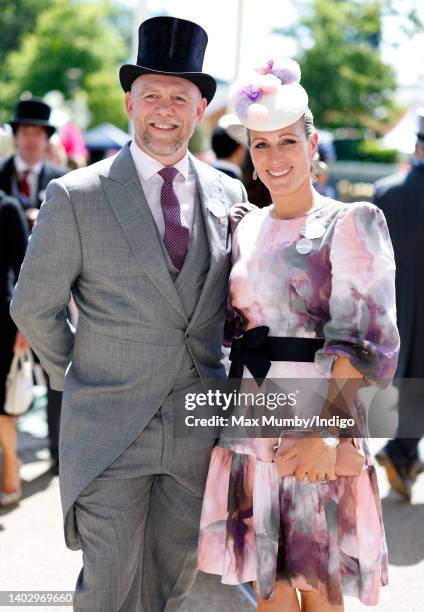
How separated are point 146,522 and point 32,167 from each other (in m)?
3.66

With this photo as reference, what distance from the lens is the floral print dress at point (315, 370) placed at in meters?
2.40

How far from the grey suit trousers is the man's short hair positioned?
8.46 feet

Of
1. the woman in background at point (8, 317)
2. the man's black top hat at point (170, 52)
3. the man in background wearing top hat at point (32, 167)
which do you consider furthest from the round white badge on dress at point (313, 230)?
the man in background wearing top hat at point (32, 167)

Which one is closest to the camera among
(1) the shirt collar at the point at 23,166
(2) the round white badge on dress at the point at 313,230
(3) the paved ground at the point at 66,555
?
(2) the round white badge on dress at the point at 313,230

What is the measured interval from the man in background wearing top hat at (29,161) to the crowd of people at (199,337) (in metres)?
2.78

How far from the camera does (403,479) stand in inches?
190

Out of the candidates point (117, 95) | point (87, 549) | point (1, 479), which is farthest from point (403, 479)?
point (117, 95)

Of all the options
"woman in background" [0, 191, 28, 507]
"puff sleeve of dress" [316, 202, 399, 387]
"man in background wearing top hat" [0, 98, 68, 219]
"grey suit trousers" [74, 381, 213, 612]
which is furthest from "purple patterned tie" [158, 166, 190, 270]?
"man in background wearing top hat" [0, 98, 68, 219]

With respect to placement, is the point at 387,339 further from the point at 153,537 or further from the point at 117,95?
the point at 117,95

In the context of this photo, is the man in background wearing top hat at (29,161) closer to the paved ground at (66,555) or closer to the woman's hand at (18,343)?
the woman's hand at (18,343)

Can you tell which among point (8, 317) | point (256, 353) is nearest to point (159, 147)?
point (256, 353)

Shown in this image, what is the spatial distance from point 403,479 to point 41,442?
2567 millimetres

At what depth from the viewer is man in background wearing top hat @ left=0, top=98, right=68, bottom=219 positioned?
567 cm

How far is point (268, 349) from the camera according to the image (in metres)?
2.57
